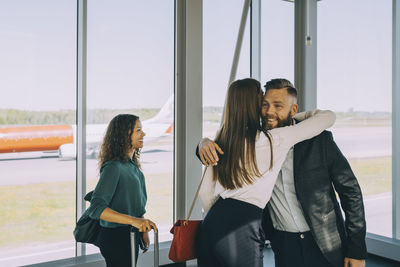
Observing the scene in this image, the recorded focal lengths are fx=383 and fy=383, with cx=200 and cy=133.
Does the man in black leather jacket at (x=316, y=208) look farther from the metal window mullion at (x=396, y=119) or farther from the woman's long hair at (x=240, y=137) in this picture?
the metal window mullion at (x=396, y=119)

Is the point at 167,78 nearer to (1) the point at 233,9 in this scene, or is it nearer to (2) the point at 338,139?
(1) the point at 233,9

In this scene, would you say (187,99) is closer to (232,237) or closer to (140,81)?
(140,81)

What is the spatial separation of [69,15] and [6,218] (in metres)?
1.72

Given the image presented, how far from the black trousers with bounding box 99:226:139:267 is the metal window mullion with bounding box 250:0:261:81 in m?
2.55

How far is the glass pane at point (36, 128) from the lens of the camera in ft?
9.82

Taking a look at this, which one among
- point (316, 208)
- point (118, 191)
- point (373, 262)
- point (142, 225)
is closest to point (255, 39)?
point (373, 262)

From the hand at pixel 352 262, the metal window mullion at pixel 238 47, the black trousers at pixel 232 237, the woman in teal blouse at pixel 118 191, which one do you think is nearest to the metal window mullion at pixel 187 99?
the metal window mullion at pixel 238 47

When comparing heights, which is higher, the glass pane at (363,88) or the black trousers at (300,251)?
the glass pane at (363,88)

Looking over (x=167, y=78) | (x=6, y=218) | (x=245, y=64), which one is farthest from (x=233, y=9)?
(x=6, y=218)

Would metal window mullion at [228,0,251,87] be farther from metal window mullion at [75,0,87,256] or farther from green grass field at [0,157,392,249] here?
metal window mullion at [75,0,87,256]

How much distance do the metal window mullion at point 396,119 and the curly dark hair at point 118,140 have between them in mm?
2714

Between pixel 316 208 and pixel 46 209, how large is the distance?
232 cm

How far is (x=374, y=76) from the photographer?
4035 millimetres

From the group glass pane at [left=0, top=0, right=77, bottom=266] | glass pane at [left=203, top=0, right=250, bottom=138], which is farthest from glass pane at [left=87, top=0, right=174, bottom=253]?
glass pane at [left=203, top=0, right=250, bottom=138]
